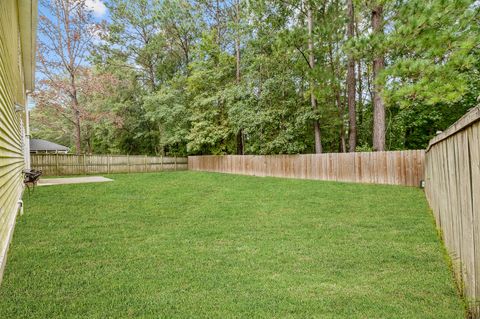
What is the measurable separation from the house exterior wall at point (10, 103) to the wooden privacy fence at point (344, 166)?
30.8 feet

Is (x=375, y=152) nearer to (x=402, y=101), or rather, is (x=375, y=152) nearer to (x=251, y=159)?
(x=402, y=101)

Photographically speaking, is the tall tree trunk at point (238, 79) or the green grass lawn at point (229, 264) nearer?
the green grass lawn at point (229, 264)

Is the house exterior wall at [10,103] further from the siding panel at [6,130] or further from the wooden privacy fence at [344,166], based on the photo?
the wooden privacy fence at [344,166]

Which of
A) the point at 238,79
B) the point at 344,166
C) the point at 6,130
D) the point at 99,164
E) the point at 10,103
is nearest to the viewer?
the point at 6,130

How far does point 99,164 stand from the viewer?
17219mm

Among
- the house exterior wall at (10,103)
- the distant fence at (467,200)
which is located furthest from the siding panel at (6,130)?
the distant fence at (467,200)

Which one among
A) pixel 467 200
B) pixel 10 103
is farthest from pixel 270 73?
pixel 467 200

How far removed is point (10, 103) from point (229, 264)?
4404 mm

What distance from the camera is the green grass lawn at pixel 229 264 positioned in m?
2.21

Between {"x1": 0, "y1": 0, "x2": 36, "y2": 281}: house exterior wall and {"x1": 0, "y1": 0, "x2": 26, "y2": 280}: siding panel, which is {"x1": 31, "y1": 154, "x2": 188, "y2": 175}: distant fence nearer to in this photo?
{"x1": 0, "y1": 0, "x2": 36, "y2": 281}: house exterior wall

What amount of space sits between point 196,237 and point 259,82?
40.0 feet

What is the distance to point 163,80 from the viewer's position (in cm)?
2402

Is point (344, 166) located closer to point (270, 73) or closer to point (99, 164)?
point (270, 73)

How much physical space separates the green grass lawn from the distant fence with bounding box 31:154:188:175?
1102cm
